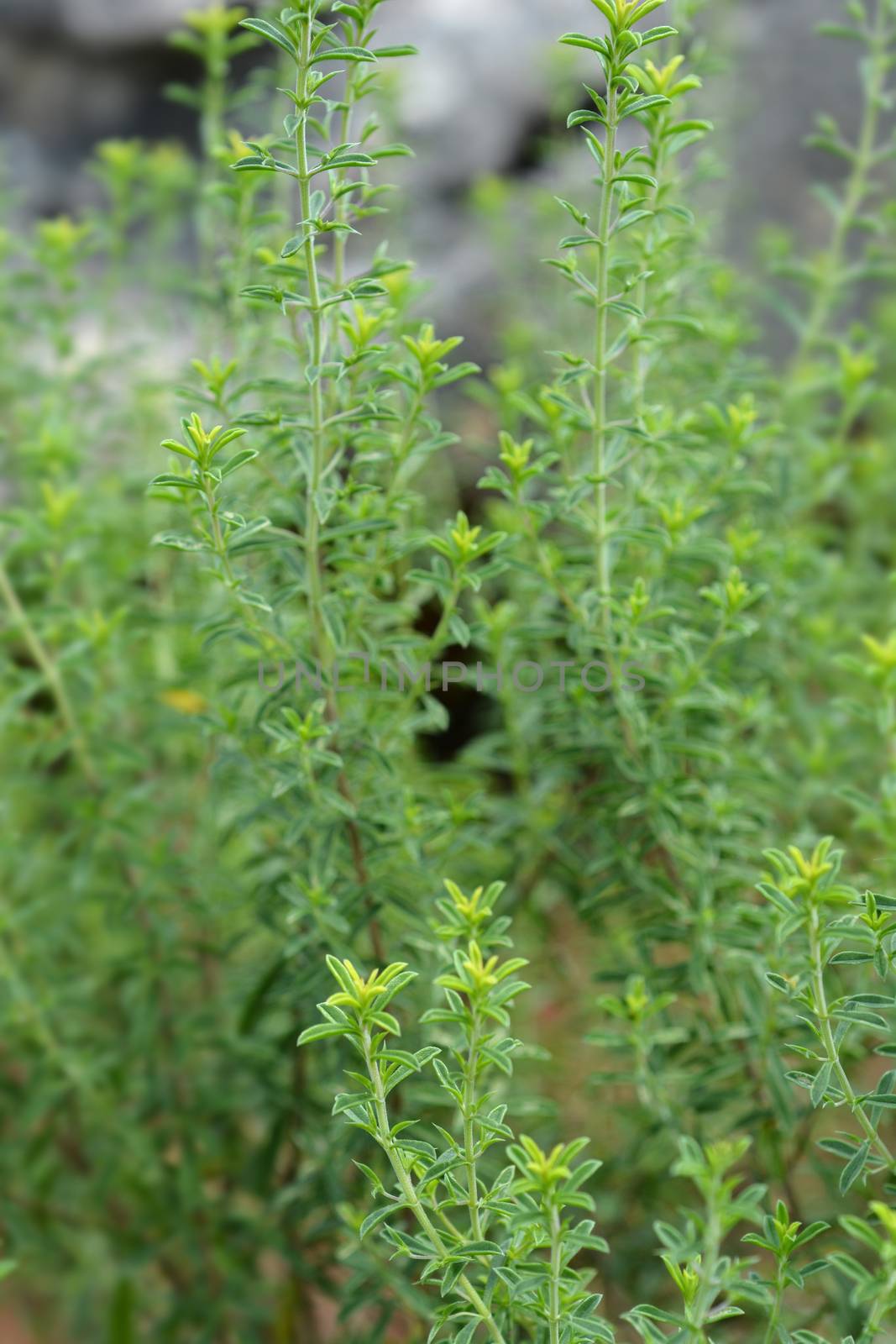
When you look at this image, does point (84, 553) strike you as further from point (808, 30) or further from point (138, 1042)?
point (808, 30)

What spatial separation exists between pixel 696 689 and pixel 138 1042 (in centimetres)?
111

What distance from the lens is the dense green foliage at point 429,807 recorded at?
1.29 m

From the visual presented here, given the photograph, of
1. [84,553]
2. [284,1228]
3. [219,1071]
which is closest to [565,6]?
[84,553]

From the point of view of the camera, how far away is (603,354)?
56.1 inches

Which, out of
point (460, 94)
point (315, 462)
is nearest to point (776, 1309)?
point (315, 462)

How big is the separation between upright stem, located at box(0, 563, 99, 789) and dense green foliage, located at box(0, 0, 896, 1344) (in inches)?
0.6

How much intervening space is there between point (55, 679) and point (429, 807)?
0.63 metres

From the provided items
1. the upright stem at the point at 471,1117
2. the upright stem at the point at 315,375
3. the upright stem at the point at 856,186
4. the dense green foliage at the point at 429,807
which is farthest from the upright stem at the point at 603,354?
the upright stem at the point at 856,186

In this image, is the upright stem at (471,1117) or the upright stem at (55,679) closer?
the upright stem at (471,1117)

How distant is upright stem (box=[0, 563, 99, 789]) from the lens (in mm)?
1819

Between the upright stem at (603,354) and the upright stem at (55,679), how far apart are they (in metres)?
0.87

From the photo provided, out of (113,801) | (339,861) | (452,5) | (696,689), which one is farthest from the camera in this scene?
(452,5)

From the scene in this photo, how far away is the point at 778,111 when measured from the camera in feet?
15.1

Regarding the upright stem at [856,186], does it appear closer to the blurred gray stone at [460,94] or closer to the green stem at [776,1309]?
the green stem at [776,1309]
